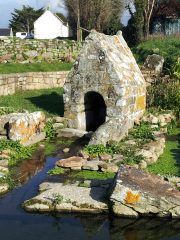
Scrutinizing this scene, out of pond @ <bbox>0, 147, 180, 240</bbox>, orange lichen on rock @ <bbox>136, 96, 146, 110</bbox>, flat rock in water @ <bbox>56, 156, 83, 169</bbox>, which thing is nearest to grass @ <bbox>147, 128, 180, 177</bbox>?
flat rock in water @ <bbox>56, 156, 83, 169</bbox>

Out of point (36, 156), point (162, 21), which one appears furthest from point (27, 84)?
point (162, 21)

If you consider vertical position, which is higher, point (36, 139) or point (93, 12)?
point (93, 12)

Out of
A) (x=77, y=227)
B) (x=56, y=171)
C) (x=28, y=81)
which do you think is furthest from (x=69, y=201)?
(x=28, y=81)

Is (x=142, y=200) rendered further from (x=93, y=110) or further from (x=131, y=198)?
(x=93, y=110)

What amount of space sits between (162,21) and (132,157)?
112ft

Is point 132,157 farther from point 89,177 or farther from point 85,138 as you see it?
point 85,138

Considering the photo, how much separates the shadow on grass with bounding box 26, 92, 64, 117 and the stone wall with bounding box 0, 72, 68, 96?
128cm

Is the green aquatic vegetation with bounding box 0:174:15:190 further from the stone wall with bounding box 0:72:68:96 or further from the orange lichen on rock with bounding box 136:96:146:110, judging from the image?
the stone wall with bounding box 0:72:68:96

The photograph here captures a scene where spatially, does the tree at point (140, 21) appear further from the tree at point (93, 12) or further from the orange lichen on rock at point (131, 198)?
the orange lichen on rock at point (131, 198)

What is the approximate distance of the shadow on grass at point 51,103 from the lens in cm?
1685

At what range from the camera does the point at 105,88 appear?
14.3 m

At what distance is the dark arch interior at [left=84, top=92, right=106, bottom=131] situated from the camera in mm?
15644

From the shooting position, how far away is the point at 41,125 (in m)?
14.3

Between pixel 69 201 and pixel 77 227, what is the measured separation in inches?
32.3
